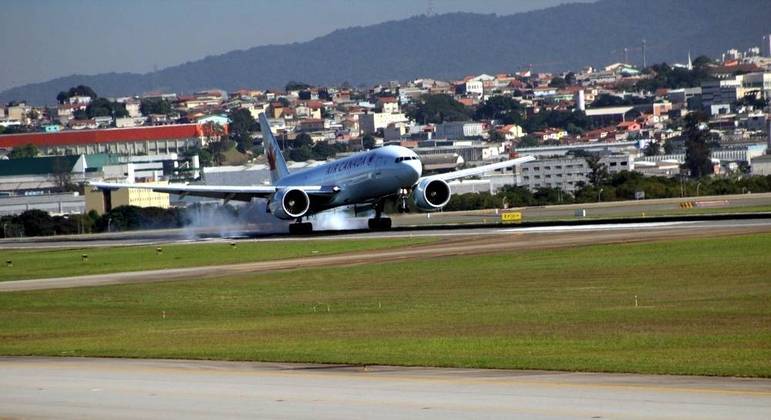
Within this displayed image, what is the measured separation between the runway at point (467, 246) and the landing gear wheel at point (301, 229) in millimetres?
14846

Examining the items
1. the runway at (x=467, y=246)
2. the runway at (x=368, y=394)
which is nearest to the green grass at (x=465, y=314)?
the runway at (x=368, y=394)

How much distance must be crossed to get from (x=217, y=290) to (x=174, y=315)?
25.3 feet

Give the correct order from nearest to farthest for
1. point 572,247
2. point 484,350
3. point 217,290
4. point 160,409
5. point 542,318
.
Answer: point 160,409
point 484,350
point 542,318
point 217,290
point 572,247

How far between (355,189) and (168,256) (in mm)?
12606

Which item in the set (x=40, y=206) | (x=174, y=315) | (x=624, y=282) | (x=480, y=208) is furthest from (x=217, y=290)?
(x=40, y=206)

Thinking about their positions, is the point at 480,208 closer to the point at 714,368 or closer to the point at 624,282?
the point at 624,282

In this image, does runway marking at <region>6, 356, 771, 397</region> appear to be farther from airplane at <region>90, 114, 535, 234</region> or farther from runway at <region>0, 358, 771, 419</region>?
airplane at <region>90, 114, 535, 234</region>

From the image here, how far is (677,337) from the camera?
3272 centimetres

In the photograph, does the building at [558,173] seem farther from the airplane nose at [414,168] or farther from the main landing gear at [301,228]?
the airplane nose at [414,168]

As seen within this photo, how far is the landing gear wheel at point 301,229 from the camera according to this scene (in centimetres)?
8806

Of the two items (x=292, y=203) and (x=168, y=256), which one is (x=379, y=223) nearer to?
(x=292, y=203)

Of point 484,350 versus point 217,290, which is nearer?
point 484,350

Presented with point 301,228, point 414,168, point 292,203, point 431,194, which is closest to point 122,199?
point 301,228

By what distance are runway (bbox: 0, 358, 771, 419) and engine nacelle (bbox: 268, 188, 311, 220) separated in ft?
182
